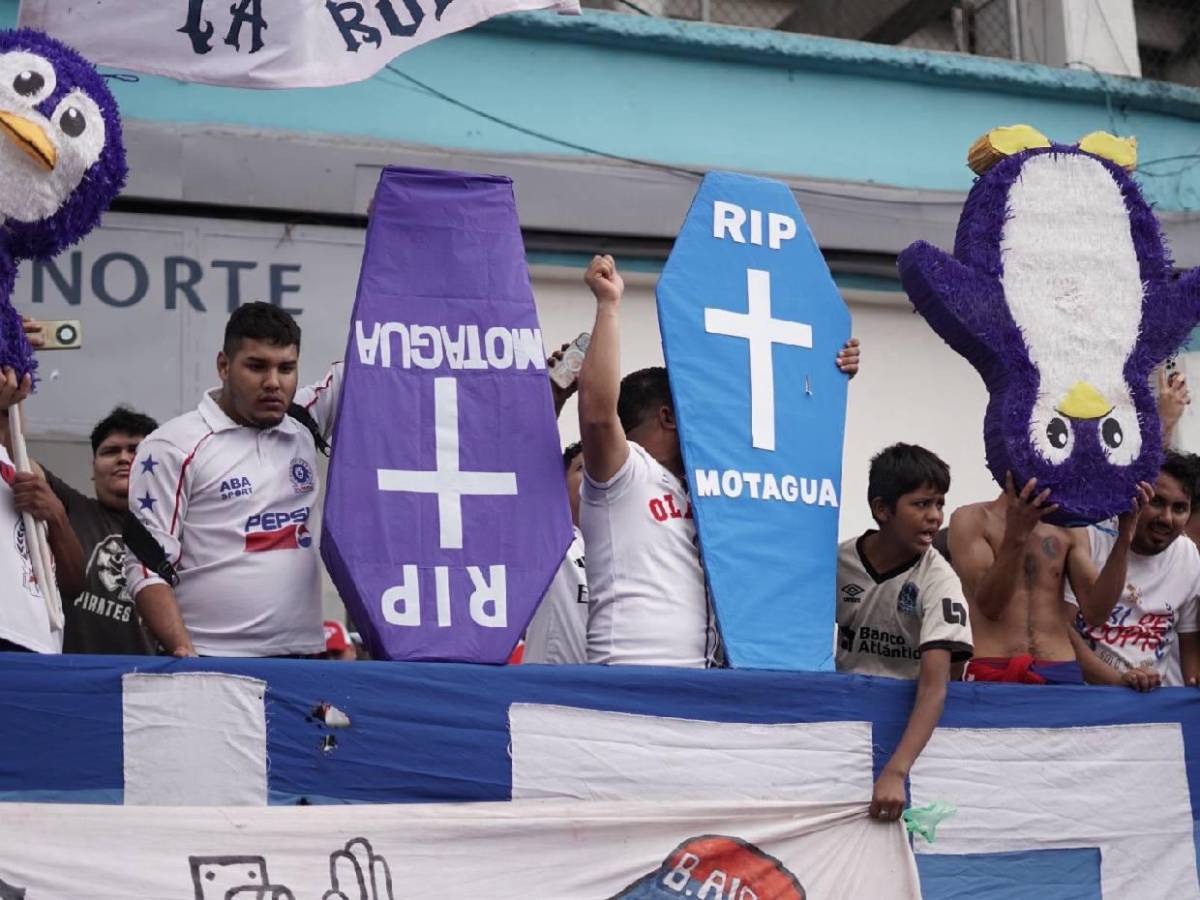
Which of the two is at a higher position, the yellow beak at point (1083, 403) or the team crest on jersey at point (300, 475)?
the yellow beak at point (1083, 403)

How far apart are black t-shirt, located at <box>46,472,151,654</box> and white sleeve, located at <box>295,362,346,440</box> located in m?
0.65

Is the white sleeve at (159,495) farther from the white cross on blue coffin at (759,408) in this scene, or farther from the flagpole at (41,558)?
the white cross on blue coffin at (759,408)

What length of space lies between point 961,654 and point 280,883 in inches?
70.8

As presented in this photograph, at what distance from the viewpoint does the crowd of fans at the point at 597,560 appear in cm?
435

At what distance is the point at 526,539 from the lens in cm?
433

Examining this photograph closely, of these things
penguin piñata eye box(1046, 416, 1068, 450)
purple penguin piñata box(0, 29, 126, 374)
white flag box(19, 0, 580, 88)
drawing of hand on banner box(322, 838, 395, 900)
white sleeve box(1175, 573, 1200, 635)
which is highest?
white flag box(19, 0, 580, 88)

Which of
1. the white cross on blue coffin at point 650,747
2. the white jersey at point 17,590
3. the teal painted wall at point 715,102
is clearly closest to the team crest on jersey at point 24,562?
the white jersey at point 17,590

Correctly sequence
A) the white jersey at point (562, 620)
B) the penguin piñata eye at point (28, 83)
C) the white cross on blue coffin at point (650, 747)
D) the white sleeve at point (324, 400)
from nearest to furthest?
the white cross on blue coffin at point (650, 747)
the penguin piñata eye at point (28, 83)
the white sleeve at point (324, 400)
the white jersey at point (562, 620)

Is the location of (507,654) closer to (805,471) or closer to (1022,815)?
(805,471)

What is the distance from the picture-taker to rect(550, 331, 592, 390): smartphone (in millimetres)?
4734

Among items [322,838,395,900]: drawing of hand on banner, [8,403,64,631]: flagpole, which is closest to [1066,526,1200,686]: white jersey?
[322,838,395,900]: drawing of hand on banner

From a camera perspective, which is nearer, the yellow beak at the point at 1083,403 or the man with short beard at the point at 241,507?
the man with short beard at the point at 241,507

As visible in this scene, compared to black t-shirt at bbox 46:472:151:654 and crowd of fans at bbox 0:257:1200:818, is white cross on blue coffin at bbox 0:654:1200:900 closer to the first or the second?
crowd of fans at bbox 0:257:1200:818

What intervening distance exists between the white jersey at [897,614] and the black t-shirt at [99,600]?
6.03 ft
